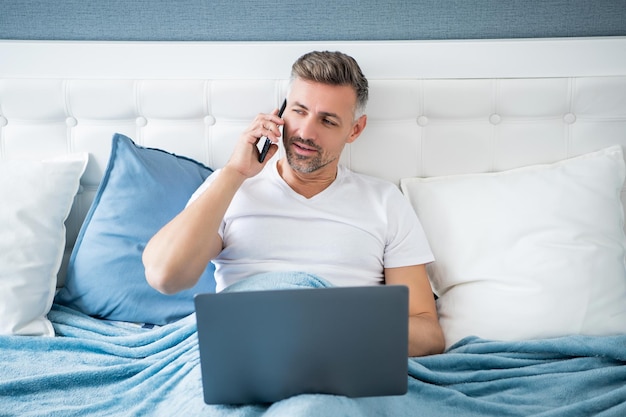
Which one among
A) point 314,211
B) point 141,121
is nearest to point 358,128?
point 314,211

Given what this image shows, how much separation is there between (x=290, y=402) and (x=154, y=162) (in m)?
0.86

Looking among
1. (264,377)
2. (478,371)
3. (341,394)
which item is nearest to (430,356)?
(478,371)

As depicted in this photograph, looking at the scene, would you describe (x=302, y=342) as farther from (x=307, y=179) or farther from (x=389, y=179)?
(x=389, y=179)

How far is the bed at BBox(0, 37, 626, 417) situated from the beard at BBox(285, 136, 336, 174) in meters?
0.22

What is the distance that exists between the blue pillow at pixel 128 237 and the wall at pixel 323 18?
39 cm

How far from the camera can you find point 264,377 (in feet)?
3.04

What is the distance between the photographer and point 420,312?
4.55 ft

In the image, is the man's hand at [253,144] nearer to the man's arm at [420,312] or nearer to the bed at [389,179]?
the bed at [389,179]

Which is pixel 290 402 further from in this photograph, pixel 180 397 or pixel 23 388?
pixel 23 388

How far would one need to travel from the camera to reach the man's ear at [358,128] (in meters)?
1.54

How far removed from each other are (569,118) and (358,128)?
2.04 ft

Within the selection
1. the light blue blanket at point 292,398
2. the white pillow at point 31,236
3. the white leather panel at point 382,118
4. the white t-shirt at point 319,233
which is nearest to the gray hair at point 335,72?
the white leather panel at point 382,118

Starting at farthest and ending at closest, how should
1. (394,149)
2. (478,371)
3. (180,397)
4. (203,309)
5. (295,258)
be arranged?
(394,149) < (295,258) < (478,371) < (180,397) < (203,309)

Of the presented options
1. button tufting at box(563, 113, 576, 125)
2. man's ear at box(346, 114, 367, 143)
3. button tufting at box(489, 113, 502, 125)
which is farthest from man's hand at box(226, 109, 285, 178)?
button tufting at box(563, 113, 576, 125)
